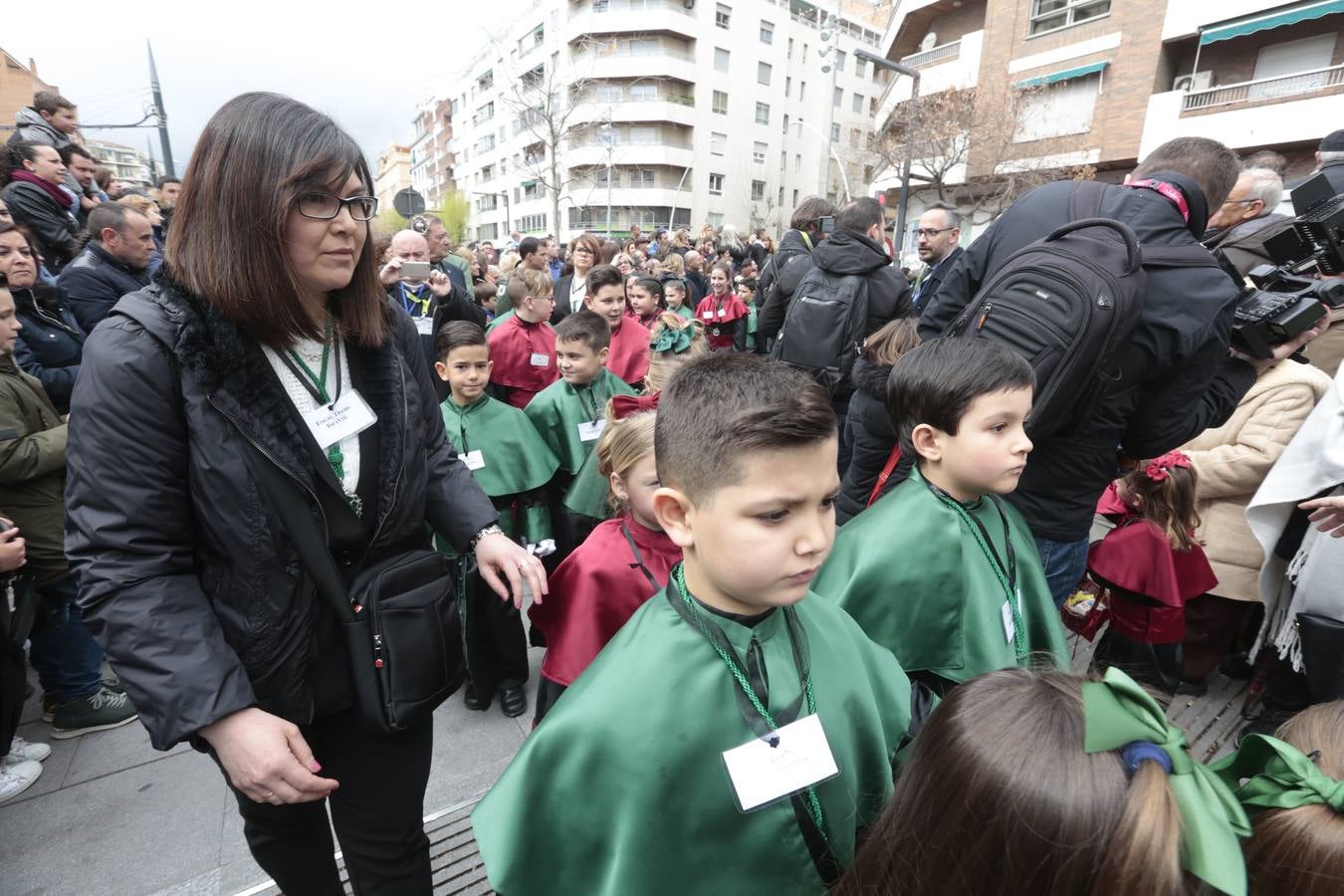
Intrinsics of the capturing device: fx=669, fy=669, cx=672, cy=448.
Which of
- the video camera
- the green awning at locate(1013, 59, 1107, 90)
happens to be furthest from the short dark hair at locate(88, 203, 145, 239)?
the green awning at locate(1013, 59, 1107, 90)

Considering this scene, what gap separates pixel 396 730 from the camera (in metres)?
1.51

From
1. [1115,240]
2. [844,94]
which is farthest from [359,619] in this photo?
[844,94]

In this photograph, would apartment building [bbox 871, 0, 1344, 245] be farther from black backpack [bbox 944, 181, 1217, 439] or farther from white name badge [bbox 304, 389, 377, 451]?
white name badge [bbox 304, 389, 377, 451]

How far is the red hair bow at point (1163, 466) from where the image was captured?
2.84 meters

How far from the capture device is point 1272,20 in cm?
1491

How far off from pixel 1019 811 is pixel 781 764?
1.24 feet

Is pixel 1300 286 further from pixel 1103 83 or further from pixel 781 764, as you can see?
pixel 1103 83

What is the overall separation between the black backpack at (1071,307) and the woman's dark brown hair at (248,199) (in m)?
1.77

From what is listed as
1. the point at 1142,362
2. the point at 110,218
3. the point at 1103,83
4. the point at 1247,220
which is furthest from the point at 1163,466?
the point at 1103,83

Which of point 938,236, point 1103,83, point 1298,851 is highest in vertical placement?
point 1103,83

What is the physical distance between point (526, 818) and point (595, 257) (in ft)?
18.1

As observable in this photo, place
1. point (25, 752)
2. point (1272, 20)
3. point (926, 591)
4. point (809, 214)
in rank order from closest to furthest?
1. point (926, 591)
2. point (25, 752)
3. point (809, 214)
4. point (1272, 20)

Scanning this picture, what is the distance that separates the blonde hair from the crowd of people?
0.02 metres

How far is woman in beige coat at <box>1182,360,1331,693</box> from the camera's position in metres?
2.77
